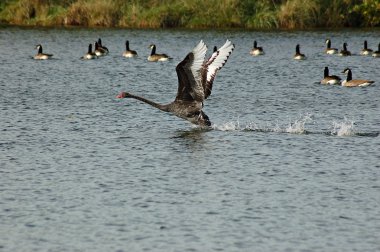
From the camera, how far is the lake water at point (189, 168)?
14.2 m

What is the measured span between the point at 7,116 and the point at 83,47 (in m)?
28.5

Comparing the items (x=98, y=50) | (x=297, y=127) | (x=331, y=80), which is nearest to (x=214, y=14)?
(x=98, y=50)

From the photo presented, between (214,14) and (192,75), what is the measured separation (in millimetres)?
42291

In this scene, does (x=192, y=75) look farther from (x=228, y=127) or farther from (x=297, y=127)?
(x=297, y=127)

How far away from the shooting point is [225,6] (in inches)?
2483

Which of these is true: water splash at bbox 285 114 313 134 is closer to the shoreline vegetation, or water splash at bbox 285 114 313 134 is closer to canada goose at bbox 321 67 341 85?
canada goose at bbox 321 67 341 85

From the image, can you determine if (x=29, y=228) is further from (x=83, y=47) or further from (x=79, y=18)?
(x=79, y=18)

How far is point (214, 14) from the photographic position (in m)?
63.8

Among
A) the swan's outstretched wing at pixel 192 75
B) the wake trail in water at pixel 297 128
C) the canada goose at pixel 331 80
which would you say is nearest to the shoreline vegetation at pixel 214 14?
the canada goose at pixel 331 80

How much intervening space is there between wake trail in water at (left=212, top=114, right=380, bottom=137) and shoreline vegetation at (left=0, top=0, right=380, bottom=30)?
36417 millimetres

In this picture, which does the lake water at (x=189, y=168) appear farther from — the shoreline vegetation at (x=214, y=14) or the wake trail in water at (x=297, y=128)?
the shoreline vegetation at (x=214, y=14)

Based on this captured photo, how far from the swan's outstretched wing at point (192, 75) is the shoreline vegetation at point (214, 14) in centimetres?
3893

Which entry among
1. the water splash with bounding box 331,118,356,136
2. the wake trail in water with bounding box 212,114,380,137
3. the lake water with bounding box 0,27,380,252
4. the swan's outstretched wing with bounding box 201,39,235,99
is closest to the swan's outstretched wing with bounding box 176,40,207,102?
the swan's outstretched wing with bounding box 201,39,235,99

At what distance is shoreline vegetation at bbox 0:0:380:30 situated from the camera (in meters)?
62.1
